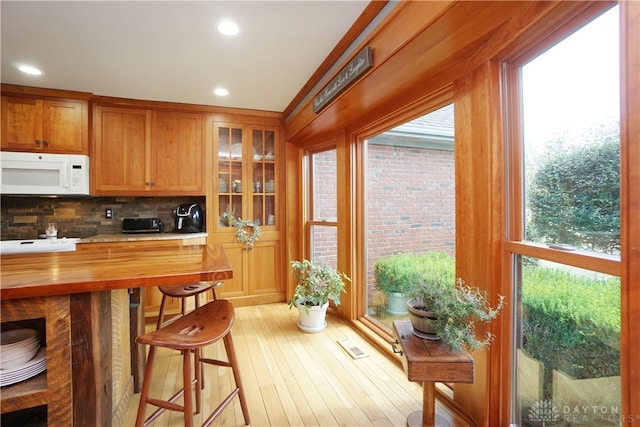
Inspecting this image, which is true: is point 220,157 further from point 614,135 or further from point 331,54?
point 614,135

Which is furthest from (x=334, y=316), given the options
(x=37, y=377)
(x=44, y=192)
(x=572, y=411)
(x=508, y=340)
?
(x=44, y=192)

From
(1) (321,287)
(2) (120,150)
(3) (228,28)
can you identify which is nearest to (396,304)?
(1) (321,287)

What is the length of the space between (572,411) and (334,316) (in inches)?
84.6

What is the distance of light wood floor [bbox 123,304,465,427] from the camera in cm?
162

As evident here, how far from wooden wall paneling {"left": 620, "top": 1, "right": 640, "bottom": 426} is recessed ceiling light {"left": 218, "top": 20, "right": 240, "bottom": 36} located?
6.00 ft

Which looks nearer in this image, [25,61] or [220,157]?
[25,61]

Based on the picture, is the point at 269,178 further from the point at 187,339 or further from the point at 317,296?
the point at 187,339

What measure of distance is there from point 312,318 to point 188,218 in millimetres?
1839

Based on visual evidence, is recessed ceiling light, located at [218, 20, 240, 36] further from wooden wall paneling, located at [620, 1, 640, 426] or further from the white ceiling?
wooden wall paneling, located at [620, 1, 640, 426]

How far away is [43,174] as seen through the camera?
9.09 feet

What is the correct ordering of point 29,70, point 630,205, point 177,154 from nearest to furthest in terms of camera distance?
point 630,205 < point 29,70 < point 177,154

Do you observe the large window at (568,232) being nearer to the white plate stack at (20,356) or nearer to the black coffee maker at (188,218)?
the white plate stack at (20,356)

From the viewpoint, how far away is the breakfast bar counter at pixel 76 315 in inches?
41.6

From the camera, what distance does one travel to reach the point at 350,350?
7.71ft
